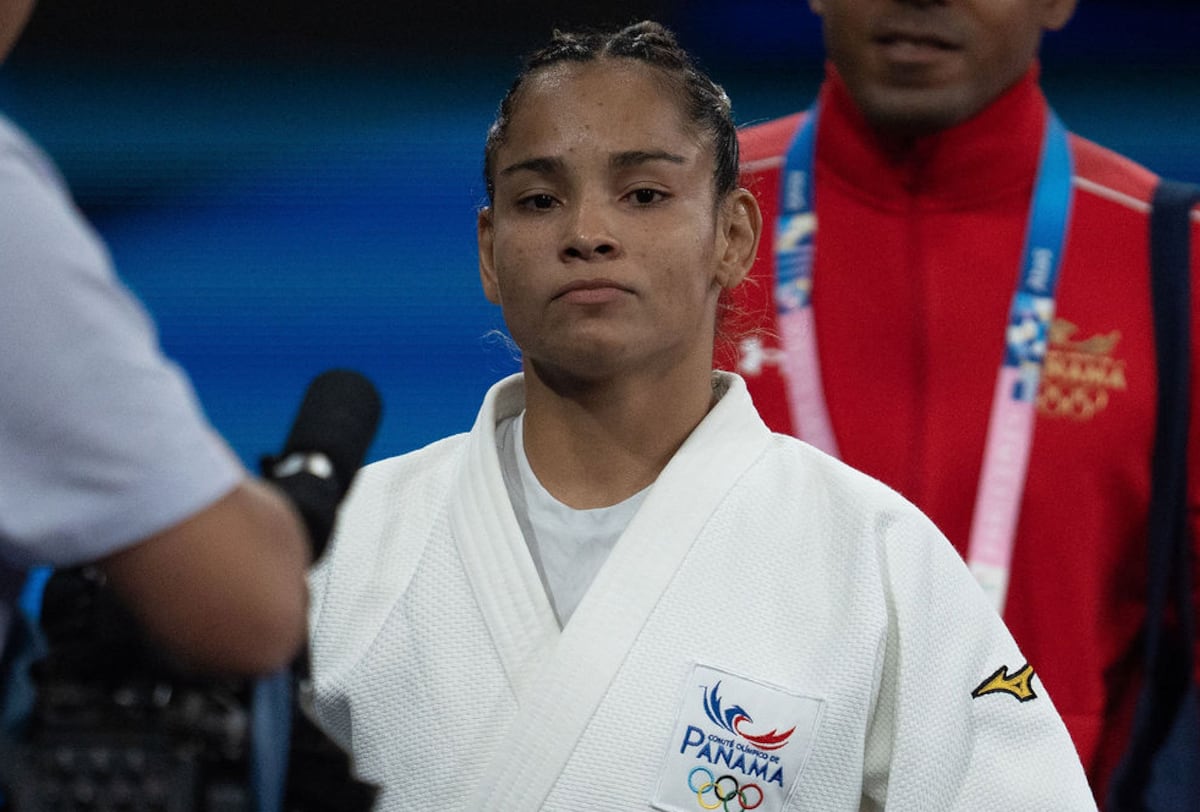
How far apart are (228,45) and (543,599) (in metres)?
1.41

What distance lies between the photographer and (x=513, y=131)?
163cm

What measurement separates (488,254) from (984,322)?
574 millimetres

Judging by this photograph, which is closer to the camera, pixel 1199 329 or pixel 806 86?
pixel 1199 329

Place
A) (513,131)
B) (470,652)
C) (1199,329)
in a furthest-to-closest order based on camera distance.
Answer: (1199,329), (513,131), (470,652)

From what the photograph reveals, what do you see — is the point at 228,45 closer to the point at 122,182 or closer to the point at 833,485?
the point at 122,182

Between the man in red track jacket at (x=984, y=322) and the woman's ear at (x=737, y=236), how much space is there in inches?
9.1

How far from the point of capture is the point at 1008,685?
58.4 inches

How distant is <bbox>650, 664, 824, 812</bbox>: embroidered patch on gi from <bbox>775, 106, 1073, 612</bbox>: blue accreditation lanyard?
0.46m

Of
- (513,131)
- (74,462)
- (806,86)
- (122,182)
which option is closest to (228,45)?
(122,182)

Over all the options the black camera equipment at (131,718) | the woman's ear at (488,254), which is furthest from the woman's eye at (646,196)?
the black camera equipment at (131,718)

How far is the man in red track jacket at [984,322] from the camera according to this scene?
1841 millimetres

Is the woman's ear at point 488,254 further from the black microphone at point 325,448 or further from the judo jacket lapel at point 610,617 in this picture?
the black microphone at point 325,448

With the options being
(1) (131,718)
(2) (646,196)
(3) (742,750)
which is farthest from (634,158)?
(1) (131,718)

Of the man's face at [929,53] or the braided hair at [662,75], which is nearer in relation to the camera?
the braided hair at [662,75]
